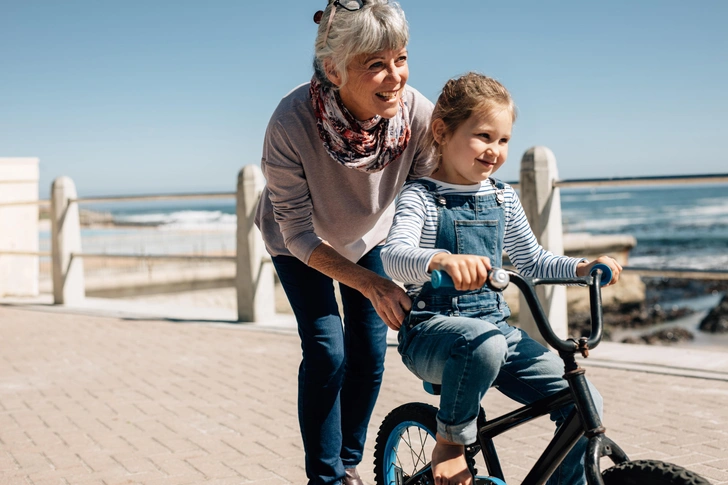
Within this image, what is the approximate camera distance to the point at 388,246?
223 cm

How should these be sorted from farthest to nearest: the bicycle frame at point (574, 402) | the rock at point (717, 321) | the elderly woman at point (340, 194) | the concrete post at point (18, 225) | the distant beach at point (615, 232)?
1. the distant beach at point (615, 232)
2. the rock at point (717, 321)
3. the concrete post at point (18, 225)
4. the elderly woman at point (340, 194)
5. the bicycle frame at point (574, 402)

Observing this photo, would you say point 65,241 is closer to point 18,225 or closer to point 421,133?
point 18,225

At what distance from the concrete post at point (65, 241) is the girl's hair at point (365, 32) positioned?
7.93m

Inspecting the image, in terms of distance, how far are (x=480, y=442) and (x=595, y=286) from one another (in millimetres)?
591

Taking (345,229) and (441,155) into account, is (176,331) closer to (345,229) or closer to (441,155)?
(345,229)

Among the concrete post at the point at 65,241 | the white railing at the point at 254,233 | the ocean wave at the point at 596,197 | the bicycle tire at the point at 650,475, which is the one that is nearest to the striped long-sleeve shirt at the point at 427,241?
the bicycle tire at the point at 650,475

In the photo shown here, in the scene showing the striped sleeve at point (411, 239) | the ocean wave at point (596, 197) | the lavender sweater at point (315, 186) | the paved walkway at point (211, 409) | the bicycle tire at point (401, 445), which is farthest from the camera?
the ocean wave at point (596, 197)

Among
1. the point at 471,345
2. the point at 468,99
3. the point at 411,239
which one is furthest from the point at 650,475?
the point at 468,99

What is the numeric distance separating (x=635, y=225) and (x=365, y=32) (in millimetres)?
47913

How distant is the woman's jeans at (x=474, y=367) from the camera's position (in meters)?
2.15

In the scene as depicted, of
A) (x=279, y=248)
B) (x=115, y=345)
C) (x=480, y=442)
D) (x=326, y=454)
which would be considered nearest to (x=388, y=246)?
(x=480, y=442)

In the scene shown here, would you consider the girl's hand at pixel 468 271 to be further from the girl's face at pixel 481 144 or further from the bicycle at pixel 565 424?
the girl's face at pixel 481 144

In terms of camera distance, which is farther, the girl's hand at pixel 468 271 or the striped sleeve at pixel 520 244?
the striped sleeve at pixel 520 244

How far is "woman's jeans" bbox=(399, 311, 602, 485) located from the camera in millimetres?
2146
